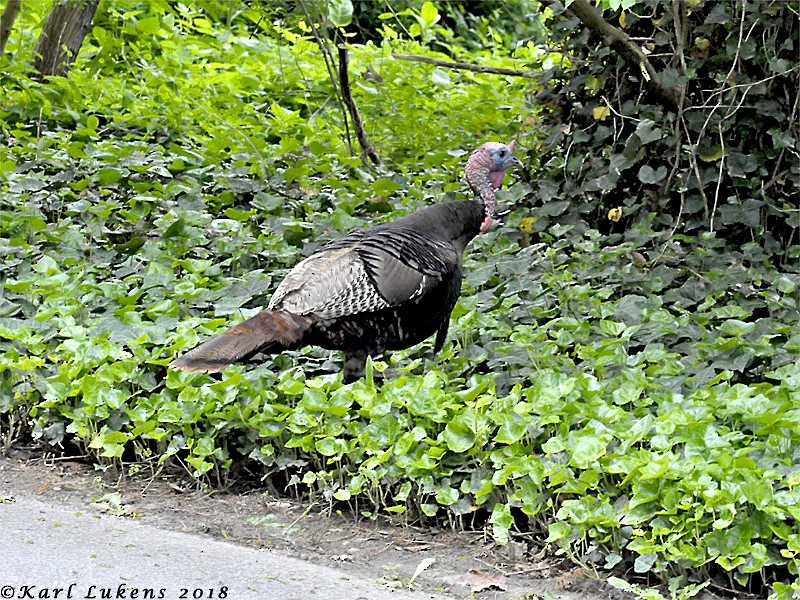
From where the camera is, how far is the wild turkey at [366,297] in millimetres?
4770

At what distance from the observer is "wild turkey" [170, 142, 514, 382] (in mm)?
4770

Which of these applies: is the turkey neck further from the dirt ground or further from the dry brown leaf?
the dry brown leaf

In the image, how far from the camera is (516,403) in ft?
14.1

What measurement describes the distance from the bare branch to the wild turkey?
201 centimetres

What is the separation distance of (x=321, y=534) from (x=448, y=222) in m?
1.90

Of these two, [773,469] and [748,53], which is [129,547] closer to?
[773,469]

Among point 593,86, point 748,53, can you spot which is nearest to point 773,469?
point 748,53

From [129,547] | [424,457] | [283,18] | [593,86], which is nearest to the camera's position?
[129,547]

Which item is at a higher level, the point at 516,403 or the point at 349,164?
the point at 349,164

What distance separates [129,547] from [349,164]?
5.19 m

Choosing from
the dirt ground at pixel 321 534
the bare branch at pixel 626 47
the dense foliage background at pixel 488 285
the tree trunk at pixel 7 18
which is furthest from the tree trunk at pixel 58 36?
the dirt ground at pixel 321 534

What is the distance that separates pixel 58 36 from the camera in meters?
10.4

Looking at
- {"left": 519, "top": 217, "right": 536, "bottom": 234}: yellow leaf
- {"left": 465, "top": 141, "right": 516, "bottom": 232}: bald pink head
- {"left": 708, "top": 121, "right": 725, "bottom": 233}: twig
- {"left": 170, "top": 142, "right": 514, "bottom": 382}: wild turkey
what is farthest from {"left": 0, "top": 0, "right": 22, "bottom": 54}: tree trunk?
{"left": 708, "top": 121, "right": 725, "bottom": 233}: twig

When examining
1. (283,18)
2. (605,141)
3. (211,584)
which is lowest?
(211,584)
